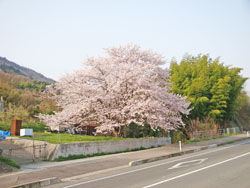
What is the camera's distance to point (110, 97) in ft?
57.9

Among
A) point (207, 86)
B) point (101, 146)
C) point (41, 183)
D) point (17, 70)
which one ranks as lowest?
point (41, 183)

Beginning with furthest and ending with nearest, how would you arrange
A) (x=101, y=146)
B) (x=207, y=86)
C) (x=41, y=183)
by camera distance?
(x=207, y=86) → (x=101, y=146) → (x=41, y=183)

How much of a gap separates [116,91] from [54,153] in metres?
6.84

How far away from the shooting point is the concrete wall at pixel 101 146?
44.8 ft

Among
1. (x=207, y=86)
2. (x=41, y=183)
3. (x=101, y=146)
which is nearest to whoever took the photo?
(x=41, y=183)

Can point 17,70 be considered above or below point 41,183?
above

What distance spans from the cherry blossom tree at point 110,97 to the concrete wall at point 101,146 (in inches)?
57.2

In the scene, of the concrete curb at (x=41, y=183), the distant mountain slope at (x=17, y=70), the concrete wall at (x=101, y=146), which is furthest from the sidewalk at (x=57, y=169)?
the distant mountain slope at (x=17, y=70)

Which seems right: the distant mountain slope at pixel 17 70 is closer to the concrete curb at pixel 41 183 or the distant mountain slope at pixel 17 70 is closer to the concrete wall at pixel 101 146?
the concrete wall at pixel 101 146

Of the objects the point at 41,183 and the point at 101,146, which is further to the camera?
the point at 101,146

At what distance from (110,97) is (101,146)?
3.80 metres

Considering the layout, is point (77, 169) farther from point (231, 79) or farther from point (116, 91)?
point (231, 79)

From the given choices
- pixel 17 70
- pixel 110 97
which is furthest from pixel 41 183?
pixel 17 70

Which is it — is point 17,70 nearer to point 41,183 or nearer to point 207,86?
point 207,86
